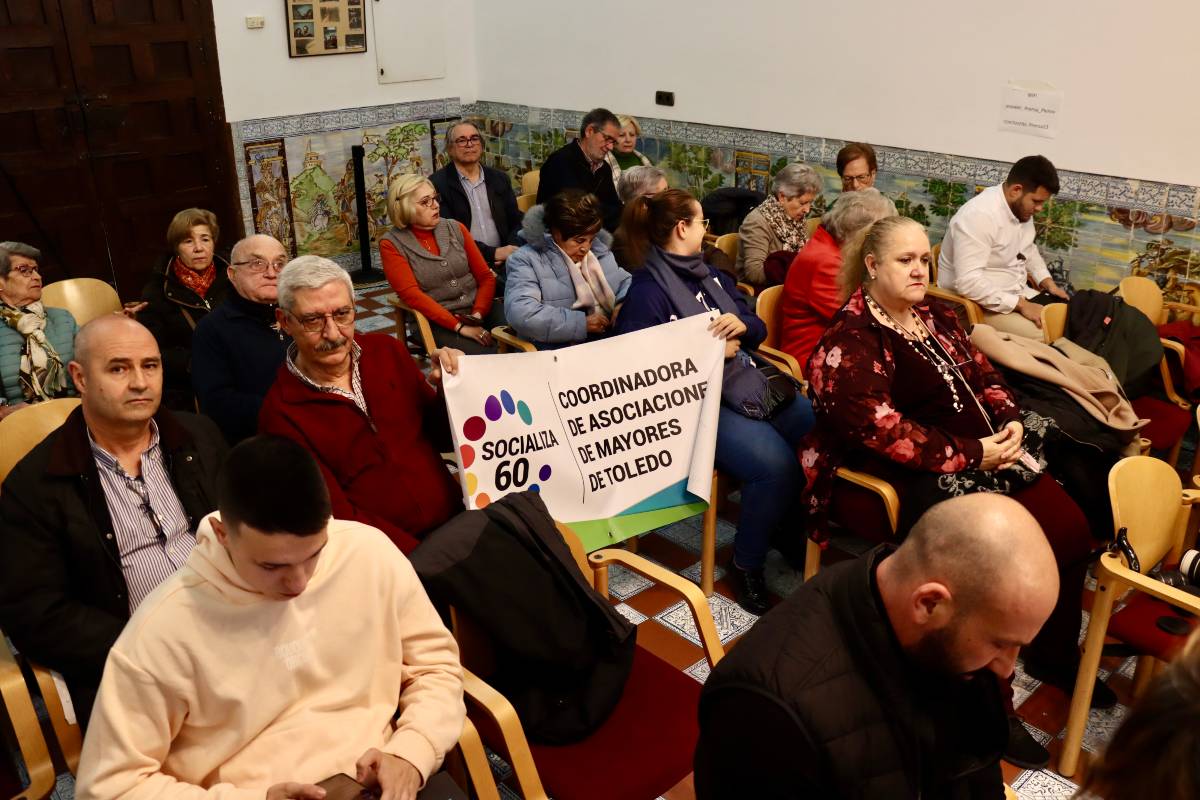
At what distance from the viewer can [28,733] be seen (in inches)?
88.3

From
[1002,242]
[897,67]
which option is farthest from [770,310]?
[897,67]

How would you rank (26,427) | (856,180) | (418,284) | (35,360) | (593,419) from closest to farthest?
1. (26,427)
2. (593,419)
3. (35,360)
4. (418,284)
5. (856,180)

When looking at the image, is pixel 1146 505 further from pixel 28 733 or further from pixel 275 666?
pixel 28 733

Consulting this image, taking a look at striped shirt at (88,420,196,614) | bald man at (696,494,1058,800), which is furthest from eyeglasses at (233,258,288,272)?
bald man at (696,494,1058,800)

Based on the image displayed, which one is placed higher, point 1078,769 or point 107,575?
point 107,575

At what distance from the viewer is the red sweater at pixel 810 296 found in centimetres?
427

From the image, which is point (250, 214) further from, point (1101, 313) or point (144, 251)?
point (1101, 313)

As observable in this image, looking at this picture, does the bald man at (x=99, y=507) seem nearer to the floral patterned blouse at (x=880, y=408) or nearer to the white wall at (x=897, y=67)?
the floral patterned blouse at (x=880, y=408)

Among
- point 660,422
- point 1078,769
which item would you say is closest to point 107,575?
point 660,422

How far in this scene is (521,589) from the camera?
2461mm

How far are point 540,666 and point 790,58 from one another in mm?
5267

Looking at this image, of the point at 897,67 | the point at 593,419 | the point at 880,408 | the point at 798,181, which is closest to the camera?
the point at 880,408

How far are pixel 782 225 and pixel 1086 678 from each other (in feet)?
11.1

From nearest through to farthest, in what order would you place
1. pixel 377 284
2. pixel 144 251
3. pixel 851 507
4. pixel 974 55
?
1. pixel 851 507
2. pixel 974 55
3. pixel 144 251
4. pixel 377 284
